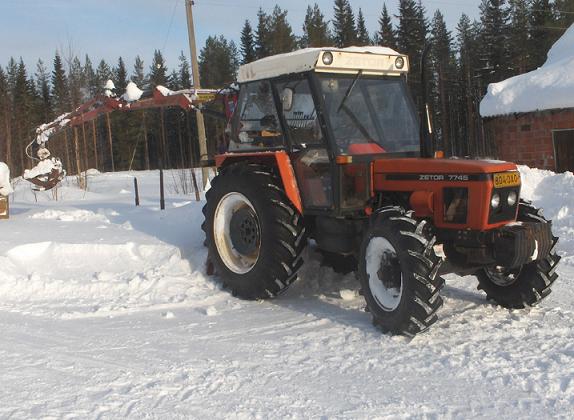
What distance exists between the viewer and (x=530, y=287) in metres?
5.07

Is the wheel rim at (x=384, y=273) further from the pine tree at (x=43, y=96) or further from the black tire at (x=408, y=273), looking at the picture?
the pine tree at (x=43, y=96)

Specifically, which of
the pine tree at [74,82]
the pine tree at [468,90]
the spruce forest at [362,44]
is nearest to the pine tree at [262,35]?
the spruce forest at [362,44]

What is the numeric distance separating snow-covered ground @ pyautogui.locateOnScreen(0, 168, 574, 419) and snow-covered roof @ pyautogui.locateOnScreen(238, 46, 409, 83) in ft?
6.45

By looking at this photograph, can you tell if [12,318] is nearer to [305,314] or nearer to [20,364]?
[20,364]

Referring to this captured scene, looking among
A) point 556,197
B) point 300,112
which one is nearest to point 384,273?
point 300,112

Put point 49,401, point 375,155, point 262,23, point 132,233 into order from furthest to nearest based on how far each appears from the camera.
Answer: point 262,23, point 132,233, point 375,155, point 49,401

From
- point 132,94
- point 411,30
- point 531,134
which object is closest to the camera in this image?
point 132,94

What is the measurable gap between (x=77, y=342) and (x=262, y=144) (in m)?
2.58

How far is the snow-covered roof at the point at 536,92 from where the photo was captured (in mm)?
13820

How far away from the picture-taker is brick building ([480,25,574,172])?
14.0 m

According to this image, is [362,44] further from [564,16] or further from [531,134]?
[531,134]

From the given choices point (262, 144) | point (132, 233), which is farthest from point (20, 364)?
point (132, 233)

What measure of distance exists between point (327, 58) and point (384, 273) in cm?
197

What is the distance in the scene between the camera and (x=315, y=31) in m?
49.4
